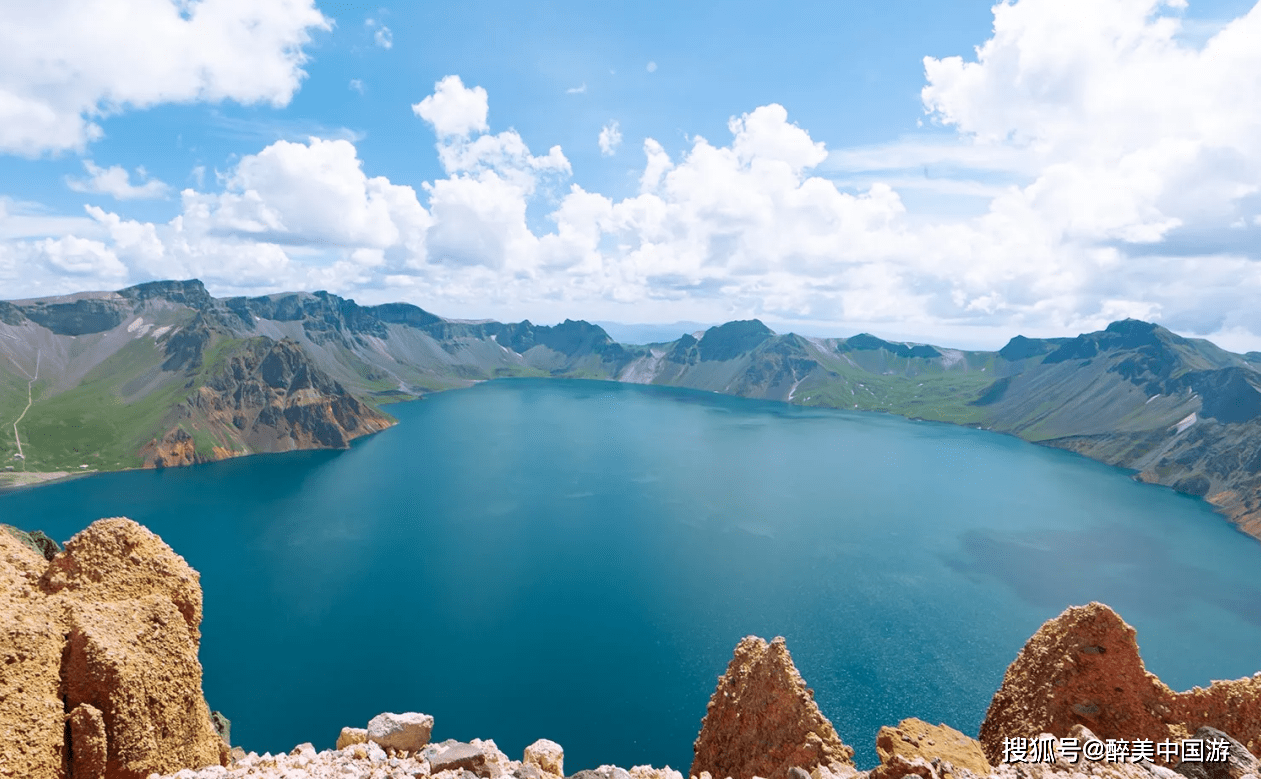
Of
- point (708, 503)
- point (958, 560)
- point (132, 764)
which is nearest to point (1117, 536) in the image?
point (958, 560)

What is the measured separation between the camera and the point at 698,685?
7069cm

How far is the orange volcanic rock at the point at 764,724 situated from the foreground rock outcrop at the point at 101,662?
2356cm

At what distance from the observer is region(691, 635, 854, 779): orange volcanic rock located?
90.5 ft

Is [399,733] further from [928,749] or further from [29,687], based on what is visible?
[928,749]

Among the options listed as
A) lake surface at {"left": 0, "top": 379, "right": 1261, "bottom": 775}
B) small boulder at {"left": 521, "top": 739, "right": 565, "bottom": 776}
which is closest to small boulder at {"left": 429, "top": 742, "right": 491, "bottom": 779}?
small boulder at {"left": 521, "top": 739, "right": 565, "bottom": 776}

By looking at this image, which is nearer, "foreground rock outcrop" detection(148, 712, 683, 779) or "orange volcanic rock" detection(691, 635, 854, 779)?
"foreground rock outcrop" detection(148, 712, 683, 779)

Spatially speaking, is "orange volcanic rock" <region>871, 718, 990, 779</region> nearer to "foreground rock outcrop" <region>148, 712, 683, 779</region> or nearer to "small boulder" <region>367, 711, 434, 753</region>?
"foreground rock outcrop" <region>148, 712, 683, 779</region>

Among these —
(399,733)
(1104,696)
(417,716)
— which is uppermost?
(1104,696)

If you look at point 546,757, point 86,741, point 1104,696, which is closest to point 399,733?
point 546,757

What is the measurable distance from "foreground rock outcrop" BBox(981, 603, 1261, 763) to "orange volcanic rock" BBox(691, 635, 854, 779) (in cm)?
815

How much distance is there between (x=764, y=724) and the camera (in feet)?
96.8

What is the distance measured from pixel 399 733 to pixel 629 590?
75.1 m

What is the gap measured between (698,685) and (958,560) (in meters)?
78.6

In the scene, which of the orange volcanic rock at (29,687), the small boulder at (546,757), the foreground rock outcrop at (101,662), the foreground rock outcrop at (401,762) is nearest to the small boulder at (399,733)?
the foreground rock outcrop at (401,762)
